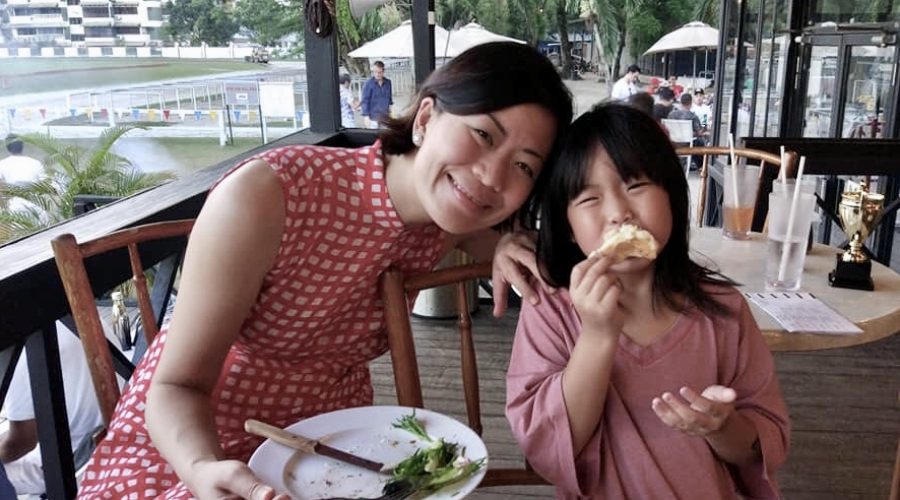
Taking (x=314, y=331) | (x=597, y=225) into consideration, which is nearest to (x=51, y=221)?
(x=314, y=331)

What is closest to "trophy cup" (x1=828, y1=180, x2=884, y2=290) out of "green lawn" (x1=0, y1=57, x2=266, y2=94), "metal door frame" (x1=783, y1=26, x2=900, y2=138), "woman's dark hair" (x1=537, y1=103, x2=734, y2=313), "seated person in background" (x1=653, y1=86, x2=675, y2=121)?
"woman's dark hair" (x1=537, y1=103, x2=734, y2=313)

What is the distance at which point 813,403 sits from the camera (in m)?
3.02

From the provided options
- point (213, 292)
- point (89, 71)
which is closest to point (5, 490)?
point (213, 292)

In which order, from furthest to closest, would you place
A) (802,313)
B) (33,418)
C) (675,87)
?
(675,87) < (33,418) < (802,313)

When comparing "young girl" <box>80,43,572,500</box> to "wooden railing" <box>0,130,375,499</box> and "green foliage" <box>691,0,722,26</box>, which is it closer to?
"wooden railing" <box>0,130,375,499</box>

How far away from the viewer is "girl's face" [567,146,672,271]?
1.11 metres

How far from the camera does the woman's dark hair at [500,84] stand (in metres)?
1.11

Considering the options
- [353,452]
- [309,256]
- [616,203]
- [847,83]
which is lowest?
[353,452]

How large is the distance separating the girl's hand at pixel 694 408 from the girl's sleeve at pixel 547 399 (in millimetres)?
172

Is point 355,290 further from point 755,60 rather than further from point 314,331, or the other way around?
point 755,60

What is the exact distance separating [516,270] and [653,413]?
335mm

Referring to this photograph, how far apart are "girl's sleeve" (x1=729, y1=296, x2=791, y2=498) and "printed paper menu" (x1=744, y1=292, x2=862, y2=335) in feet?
1.09

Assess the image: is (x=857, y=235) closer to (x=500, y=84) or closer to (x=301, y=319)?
(x=500, y=84)

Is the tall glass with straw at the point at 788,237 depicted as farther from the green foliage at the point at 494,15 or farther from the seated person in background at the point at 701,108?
the seated person in background at the point at 701,108
